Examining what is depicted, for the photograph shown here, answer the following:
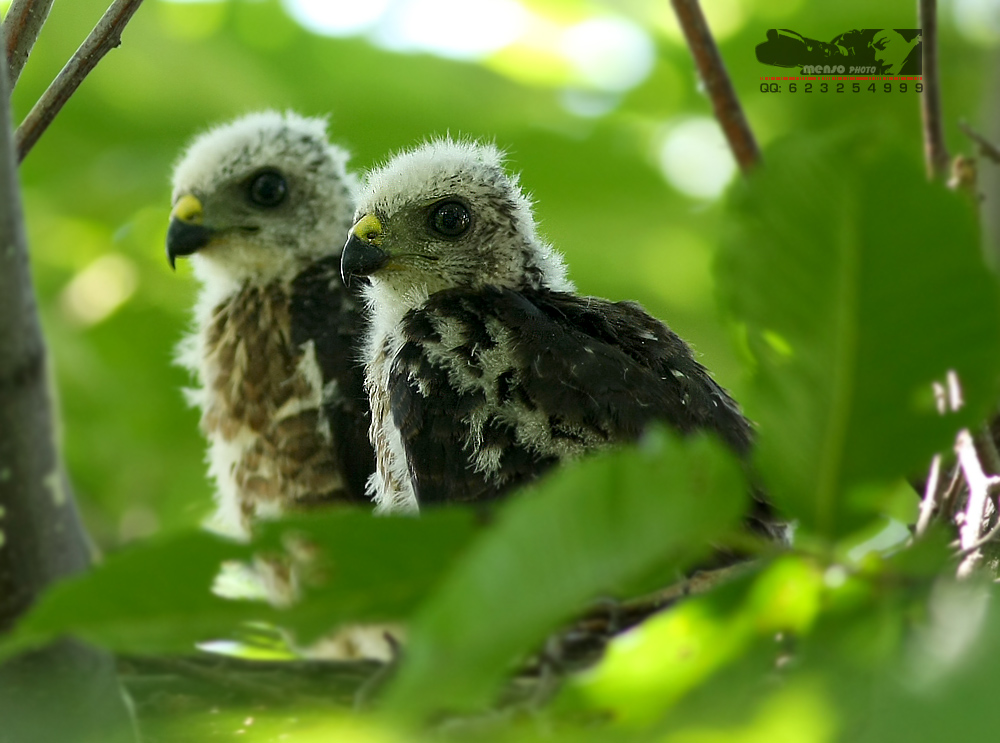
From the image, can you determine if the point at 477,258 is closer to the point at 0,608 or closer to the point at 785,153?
the point at 0,608

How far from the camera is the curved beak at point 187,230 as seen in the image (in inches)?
120

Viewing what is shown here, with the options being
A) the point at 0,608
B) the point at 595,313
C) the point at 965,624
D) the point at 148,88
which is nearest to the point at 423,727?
the point at 965,624

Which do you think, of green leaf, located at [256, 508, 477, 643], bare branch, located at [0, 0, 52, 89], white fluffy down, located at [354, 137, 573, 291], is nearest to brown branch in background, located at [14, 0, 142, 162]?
bare branch, located at [0, 0, 52, 89]

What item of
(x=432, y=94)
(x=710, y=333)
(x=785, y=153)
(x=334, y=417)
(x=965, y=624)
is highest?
(x=432, y=94)

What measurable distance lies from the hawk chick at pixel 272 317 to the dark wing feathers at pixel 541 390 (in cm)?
62

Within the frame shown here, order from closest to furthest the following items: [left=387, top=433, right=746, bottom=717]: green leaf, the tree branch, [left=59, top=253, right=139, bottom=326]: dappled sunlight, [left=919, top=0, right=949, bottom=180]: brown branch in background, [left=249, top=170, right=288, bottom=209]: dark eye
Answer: [left=387, top=433, right=746, bottom=717]: green leaf < the tree branch < [left=919, top=0, right=949, bottom=180]: brown branch in background < [left=249, top=170, right=288, bottom=209]: dark eye < [left=59, top=253, right=139, bottom=326]: dappled sunlight

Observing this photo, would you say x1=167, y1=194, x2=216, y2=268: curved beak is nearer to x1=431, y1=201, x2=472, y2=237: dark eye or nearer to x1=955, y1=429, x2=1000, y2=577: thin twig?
x1=431, y1=201, x2=472, y2=237: dark eye

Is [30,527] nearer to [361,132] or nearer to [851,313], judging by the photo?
[851,313]

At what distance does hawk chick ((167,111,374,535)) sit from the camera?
2750mm

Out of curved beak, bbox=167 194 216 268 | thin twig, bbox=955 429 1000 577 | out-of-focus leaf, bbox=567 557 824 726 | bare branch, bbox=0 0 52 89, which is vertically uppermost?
curved beak, bbox=167 194 216 268

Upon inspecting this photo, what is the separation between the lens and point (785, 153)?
2.58 feet

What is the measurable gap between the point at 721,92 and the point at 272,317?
134 cm

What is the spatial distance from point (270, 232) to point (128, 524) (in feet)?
4.32

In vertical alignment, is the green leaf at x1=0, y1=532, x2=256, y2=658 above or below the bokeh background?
below
